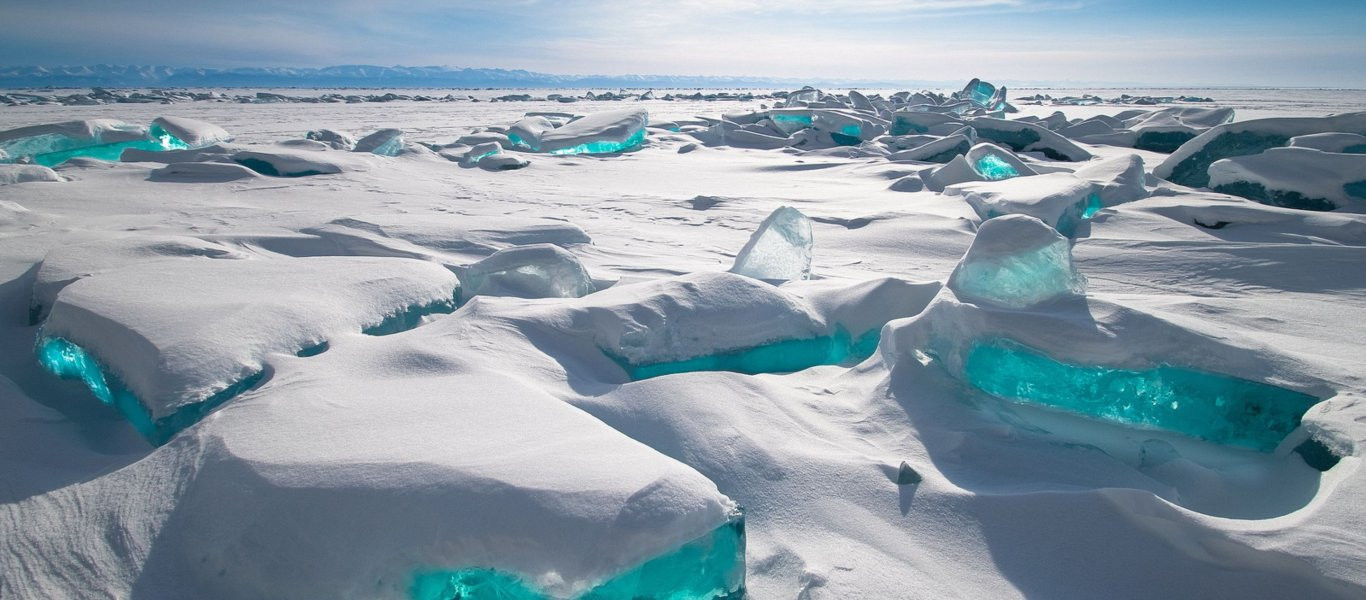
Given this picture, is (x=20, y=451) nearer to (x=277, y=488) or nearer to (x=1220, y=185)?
(x=277, y=488)

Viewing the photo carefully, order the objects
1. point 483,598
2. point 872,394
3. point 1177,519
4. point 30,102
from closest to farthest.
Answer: point 483,598 < point 1177,519 < point 872,394 < point 30,102

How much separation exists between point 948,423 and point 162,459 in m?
1.43

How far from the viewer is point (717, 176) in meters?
5.29

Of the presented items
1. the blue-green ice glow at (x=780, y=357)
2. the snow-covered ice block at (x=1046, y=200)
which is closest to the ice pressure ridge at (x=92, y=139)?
the blue-green ice glow at (x=780, y=357)

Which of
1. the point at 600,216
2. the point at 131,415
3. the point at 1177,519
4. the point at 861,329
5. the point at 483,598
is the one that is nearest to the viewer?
the point at 483,598

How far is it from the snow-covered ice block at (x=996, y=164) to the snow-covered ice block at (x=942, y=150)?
1.08 m

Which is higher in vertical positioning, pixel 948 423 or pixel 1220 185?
pixel 1220 185

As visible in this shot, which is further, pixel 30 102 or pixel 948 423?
pixel 30 102

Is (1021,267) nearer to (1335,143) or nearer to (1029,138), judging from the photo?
(1335,143)

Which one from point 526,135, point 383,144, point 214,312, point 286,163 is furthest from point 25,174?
point 526,135

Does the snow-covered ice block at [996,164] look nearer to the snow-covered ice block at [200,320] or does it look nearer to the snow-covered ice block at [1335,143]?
the snow-covered ice block at [1335,143]

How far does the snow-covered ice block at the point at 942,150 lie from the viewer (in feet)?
18.7

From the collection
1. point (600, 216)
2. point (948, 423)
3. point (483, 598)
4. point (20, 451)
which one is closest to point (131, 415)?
point (20, 451)

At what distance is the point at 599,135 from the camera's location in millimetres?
6586
